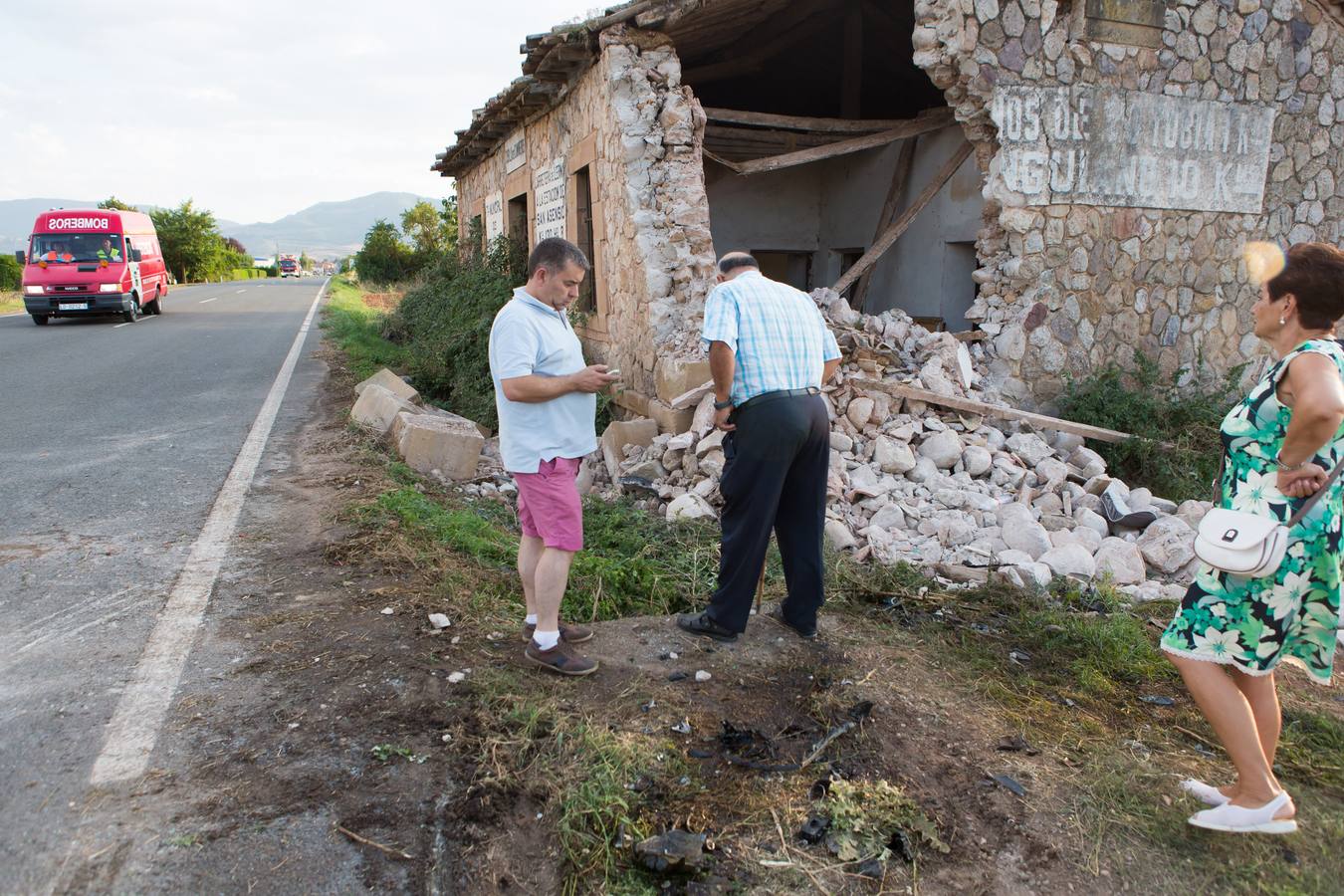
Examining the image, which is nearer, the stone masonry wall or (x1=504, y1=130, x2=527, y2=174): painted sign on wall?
the stone masonry wall

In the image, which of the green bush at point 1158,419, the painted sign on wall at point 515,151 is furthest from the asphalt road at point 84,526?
the green bush at point 1158,419

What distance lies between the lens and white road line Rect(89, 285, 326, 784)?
2.79m

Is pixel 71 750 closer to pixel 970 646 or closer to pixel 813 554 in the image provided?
pixel 813 554

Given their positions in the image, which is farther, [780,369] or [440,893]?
[780,369]

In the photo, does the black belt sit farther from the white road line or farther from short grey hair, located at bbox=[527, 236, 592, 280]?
the white road line

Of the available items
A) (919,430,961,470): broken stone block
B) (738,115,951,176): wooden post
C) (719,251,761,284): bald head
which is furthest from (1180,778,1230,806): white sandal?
(738,115,951,176): wooden post

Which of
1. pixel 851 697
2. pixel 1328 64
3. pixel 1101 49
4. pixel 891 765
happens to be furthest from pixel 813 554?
pixel 1328 64

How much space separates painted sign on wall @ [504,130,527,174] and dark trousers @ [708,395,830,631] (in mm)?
9533

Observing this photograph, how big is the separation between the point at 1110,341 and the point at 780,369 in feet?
19.9

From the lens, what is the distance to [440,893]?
232 centimetres

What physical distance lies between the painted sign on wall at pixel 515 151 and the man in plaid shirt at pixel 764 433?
30.0 ft

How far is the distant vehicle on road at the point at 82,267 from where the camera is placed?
1735 centimetres

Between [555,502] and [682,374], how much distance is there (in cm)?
427

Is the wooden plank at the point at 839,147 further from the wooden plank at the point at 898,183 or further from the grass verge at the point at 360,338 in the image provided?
the grass verge at the point at 360,338
